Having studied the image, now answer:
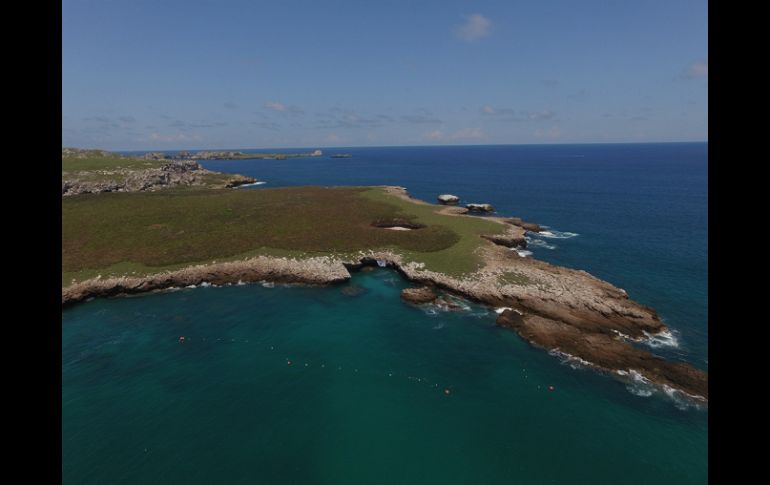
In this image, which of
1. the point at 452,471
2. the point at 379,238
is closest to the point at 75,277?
the point at 379,238

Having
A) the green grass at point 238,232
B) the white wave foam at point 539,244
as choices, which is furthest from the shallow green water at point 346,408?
the white wave foam at point 539,244

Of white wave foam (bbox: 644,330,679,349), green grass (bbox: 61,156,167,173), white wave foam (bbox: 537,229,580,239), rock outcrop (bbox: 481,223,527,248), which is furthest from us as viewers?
green grass (bbox: 61,156,167,173)

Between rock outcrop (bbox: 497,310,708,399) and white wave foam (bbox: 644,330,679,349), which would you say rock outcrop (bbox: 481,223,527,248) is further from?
white wave foam (bbox: 644,330,679,349)

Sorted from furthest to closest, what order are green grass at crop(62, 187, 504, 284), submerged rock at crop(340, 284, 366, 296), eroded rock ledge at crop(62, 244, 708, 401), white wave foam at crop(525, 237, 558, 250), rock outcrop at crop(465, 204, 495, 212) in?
rock outcrop at crop(465, 204, 495, 212), white wave foam at crop(525, 237, 558, 250), green grass at crop(62, 187, 504, 284), submerged rock at crop(340, 284, 366, 296), eroded rock ledge at crop(62, 244, 708, 401)

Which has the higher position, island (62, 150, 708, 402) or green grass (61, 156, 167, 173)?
green grass (61, 156, 167, 173)

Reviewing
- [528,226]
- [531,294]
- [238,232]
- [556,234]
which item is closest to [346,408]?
[531,294]

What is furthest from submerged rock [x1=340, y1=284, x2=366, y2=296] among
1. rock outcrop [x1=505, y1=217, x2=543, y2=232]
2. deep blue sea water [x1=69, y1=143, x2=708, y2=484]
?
rock outcrop [x1=505, y1=217, x2=543, y2=232]

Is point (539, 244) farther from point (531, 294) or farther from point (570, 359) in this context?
point (570, 359)
